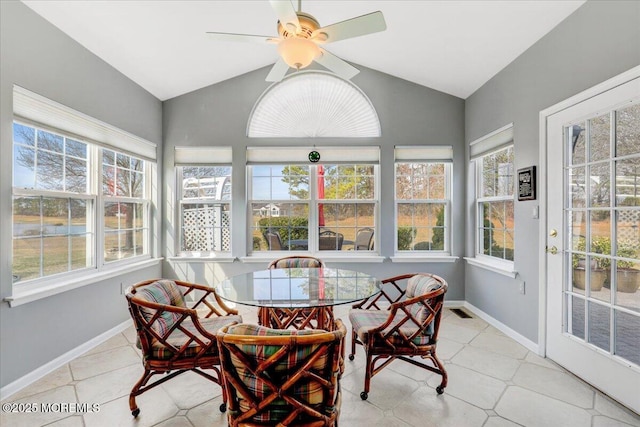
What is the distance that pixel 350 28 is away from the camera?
1792 millimetres

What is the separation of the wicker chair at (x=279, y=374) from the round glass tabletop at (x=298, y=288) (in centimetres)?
55

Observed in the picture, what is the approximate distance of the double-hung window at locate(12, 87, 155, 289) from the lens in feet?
7.30

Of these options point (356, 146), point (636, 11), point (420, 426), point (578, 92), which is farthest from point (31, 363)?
point (636, 11)

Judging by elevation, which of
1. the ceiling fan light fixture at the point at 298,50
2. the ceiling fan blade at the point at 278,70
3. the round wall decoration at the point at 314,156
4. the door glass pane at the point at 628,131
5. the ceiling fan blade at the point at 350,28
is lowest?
the door glass pane at the point at 628,131

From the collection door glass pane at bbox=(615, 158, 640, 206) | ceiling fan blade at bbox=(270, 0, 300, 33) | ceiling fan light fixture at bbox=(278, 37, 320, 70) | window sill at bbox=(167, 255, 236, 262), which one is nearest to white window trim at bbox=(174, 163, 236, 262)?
window sill at bbox=(167, 255, 236, 262)

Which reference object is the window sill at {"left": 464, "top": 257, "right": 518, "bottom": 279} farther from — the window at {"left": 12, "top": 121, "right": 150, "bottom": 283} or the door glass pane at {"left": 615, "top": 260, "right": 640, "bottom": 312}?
the window at {"left": 12, "top": 121, "right": 150, "bottom": 283}

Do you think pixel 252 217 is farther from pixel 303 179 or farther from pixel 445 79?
pixel 445 79

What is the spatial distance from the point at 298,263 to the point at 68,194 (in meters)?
2.18

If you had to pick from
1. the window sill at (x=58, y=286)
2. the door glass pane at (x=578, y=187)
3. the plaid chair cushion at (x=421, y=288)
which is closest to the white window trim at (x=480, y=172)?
the door glass pane at (x=578, y=187)

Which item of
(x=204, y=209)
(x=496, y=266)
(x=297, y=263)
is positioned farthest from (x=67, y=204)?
(x=496, y=266)

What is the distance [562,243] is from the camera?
2.40 metres

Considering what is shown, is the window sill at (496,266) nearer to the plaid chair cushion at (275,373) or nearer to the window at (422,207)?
the window at (422,207)

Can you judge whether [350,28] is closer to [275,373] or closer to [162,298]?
[275,373]

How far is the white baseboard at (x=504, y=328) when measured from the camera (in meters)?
2.70
